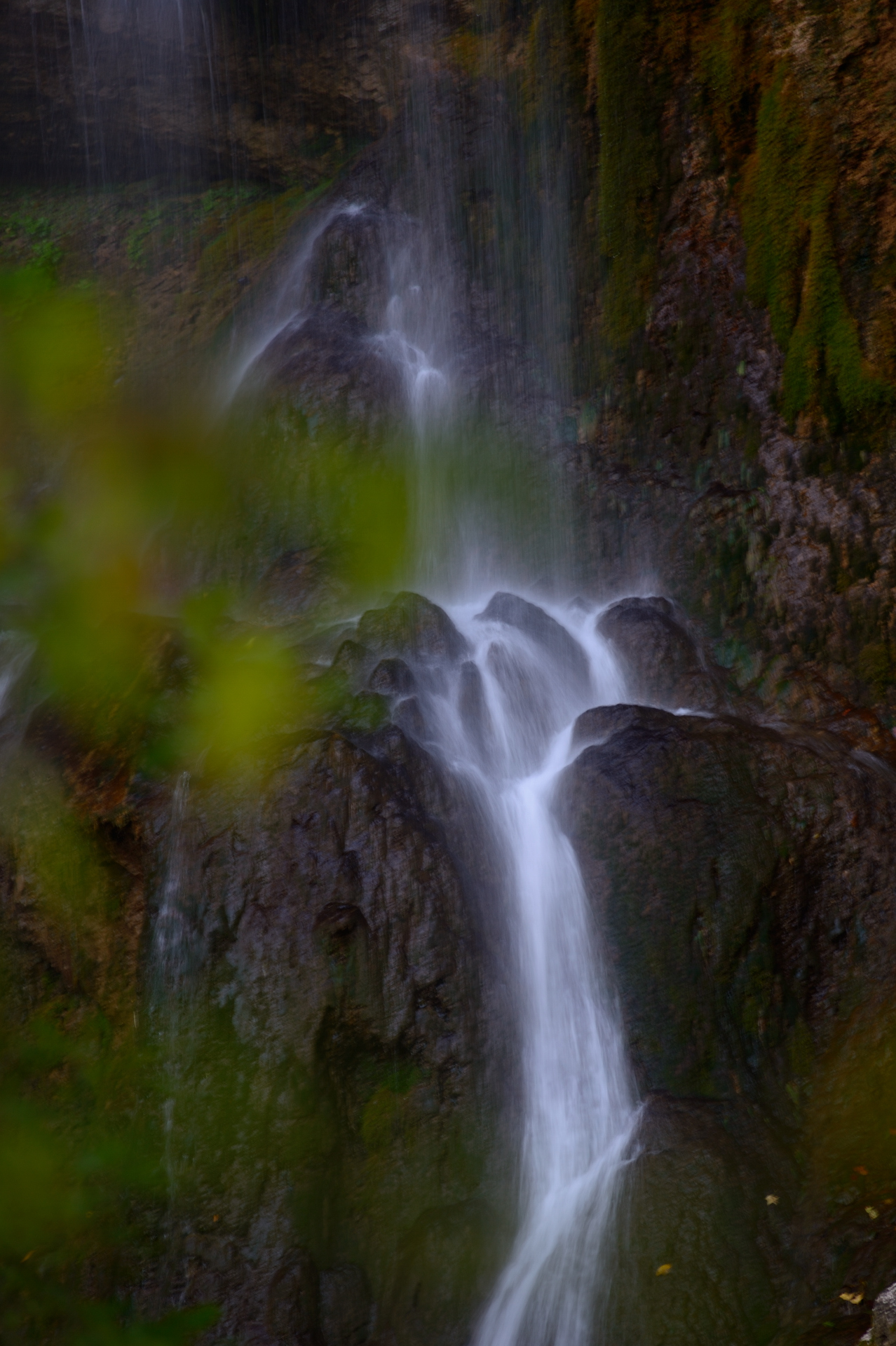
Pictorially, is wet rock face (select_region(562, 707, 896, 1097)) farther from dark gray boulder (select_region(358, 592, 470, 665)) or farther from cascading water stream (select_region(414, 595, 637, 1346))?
dark gray boulder (select_region(358, 592, 470, 665))

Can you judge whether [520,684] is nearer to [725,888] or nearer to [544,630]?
[544,630]

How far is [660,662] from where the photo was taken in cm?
795

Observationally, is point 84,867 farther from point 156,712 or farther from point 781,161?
point 781,161

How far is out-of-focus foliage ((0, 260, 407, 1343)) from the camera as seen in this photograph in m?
5.74

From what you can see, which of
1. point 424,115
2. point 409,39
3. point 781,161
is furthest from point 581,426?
point 409,39

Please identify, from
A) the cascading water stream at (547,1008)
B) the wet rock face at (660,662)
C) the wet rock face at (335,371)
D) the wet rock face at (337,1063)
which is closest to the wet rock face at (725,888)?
the cascading water stream at (547,1008)

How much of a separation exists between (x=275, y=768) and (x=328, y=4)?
35.5ft

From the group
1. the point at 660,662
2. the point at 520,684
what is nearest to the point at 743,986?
the point at 520,684

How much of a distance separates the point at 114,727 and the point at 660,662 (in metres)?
3.96

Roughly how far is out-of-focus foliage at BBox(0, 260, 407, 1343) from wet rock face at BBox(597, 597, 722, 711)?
8.09 ft

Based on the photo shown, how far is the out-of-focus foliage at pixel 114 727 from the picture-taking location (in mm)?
5742

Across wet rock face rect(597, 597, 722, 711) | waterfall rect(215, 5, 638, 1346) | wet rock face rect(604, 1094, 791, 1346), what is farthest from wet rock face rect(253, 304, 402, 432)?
wet rock face rect(604, 1094, 791, 1346)

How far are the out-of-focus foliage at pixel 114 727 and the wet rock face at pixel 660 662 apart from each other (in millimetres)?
2466

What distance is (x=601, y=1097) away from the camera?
5.84m
